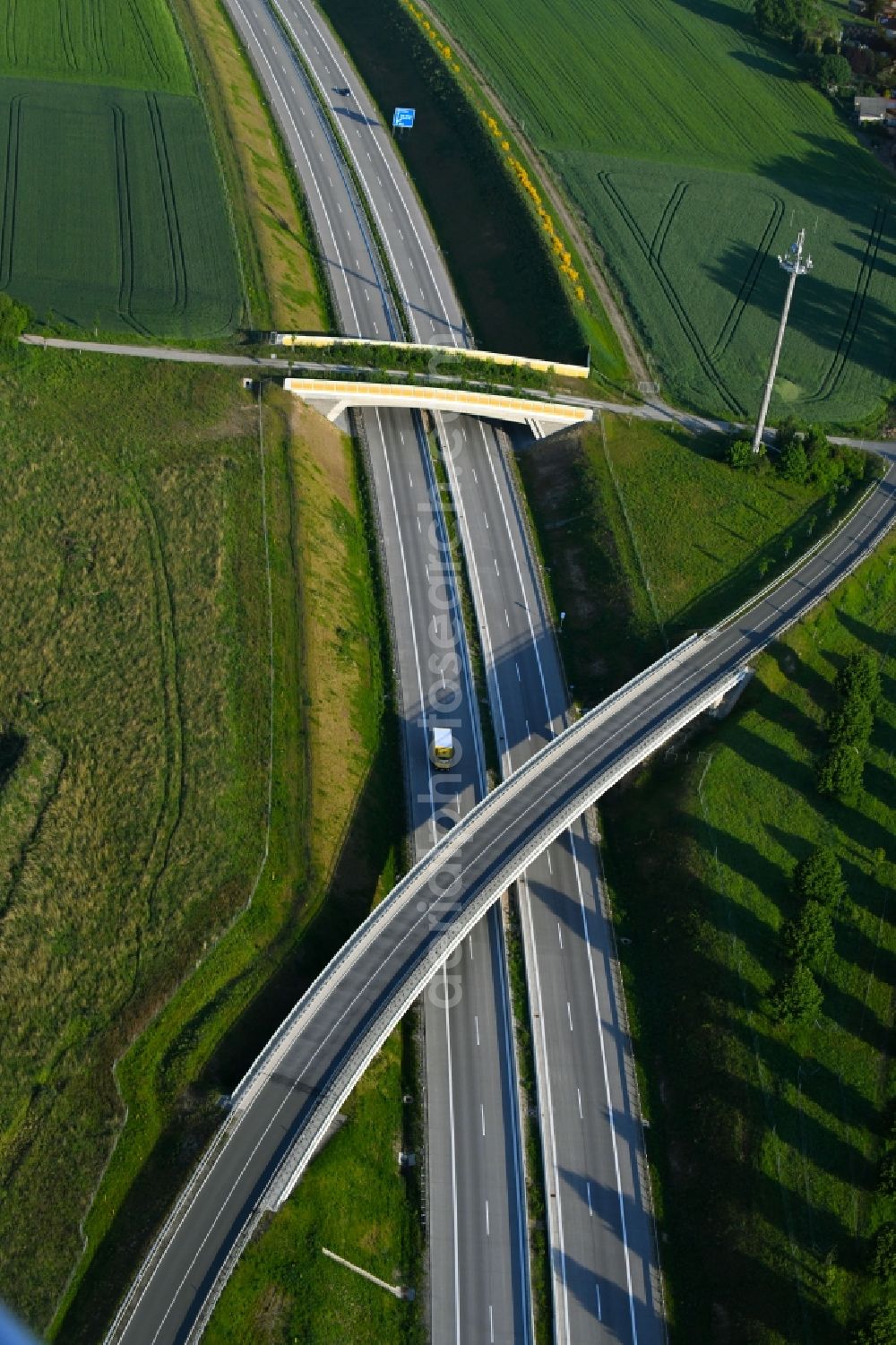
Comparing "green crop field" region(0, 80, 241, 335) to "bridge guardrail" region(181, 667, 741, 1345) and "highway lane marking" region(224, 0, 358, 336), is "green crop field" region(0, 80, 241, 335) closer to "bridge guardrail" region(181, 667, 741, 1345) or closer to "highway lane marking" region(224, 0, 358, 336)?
"highway lane marking" region(224, 0, 358, 336)

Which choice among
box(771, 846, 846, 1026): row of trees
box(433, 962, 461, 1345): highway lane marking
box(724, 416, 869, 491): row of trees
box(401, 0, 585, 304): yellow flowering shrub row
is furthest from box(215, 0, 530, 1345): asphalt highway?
box(724, 416, 869, 491): row of trees

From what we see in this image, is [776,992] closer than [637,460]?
Yes

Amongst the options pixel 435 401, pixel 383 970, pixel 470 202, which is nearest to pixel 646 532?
pixel 435 401

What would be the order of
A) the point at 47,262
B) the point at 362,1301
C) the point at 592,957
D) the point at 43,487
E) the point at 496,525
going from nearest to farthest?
the point at 362,1301
the point at 592,957
the point at 43,487
the point at 496,525
the point at 47,262

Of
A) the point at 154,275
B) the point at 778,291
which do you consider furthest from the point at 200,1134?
the point at 778,291

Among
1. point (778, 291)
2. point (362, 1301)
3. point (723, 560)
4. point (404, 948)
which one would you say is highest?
point (778, 291)

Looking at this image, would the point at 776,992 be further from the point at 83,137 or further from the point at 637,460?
the point at 83,137
